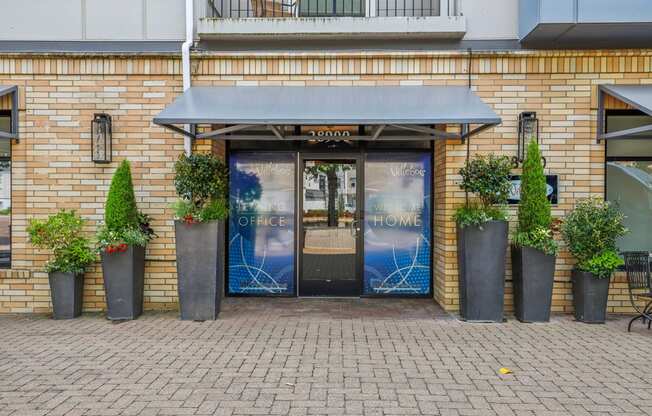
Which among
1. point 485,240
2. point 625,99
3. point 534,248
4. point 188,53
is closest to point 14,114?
point 188,53

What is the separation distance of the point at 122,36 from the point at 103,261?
10.6 feet

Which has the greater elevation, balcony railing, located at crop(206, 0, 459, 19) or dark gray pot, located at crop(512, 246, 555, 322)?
balcony railing, located at crop(206, 0, 459, 19)

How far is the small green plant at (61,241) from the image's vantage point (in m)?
7.01

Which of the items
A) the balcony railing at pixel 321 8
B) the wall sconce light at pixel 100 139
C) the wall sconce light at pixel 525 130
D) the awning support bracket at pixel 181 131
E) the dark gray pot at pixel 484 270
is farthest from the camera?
the balcony railing at pixel 321 8

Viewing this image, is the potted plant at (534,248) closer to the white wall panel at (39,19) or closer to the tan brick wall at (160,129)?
the tan brick wall at (160,129)

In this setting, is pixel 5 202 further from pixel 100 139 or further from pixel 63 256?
pixel 100 139

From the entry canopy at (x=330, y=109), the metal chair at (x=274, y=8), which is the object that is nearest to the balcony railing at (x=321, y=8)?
the metal chair at (x=274, y=8)

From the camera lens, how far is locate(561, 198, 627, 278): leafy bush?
6.70 m

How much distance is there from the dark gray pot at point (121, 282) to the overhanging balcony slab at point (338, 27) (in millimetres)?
3290

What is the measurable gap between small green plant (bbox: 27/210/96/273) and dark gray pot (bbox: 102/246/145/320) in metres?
0.50

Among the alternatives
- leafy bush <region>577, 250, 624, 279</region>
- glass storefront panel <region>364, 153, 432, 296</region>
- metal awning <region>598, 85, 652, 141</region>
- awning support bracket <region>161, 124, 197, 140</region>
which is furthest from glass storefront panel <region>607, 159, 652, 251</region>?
awning support bracket <region>161, 124, 197, 140</region>

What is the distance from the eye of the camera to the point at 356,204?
8.56 meters

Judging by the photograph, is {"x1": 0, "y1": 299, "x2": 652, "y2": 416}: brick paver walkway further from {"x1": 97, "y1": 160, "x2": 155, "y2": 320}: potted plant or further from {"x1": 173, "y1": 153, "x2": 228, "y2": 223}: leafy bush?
{"x1": 173, "y1": 153, "x2": 228, "y2": 223}: leafy bush

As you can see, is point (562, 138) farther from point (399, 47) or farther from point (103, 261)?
point (103, 261)
